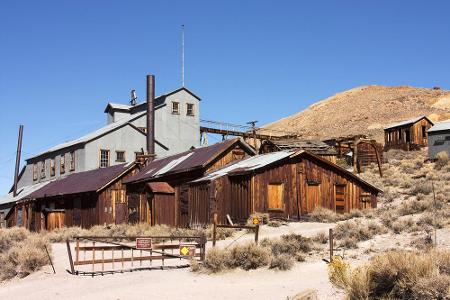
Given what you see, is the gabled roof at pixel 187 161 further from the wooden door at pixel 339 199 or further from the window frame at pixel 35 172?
the window frame at pixel 35 172

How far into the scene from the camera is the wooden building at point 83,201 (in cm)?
3556

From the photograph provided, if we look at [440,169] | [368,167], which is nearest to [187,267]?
[440,169]

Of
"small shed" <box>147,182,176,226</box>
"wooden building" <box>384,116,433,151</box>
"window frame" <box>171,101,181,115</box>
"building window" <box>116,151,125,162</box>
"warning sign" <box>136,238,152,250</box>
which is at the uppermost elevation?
"window frame" <box>171,101,181,115</box>

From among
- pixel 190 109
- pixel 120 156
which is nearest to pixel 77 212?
pixel 120 156

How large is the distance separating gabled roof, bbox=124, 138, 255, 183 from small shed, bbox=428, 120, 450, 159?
762 inches

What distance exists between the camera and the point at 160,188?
3148 cm

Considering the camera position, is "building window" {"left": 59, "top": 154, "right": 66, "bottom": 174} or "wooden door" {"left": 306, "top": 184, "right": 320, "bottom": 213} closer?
"wooden door" {"left": 306, "top": 184, "right": 320, "bottom": 213}

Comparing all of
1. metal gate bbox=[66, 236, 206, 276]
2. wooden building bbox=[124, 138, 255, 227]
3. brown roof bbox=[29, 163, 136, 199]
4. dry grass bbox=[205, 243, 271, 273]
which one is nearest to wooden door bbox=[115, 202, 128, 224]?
brown roof bbox=[29, 163, 136, 199]

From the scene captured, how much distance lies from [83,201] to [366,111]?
234 ft

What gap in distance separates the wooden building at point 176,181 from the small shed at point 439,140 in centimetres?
1941

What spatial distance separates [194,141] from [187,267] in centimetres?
3448

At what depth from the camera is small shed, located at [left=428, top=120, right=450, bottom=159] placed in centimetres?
4431

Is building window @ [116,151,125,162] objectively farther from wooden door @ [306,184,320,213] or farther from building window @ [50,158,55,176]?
wooden door @ [306,184,320,213]

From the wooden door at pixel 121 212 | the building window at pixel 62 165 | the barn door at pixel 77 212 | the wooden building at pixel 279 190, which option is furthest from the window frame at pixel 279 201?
the building window at pixel 62 165
